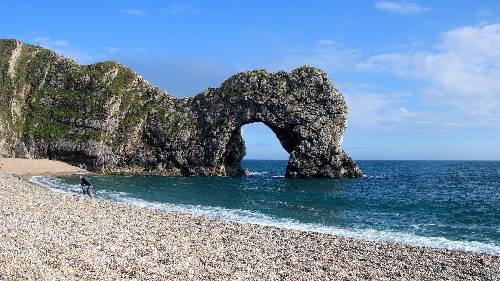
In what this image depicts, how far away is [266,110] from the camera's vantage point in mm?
81062

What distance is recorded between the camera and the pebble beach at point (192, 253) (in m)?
14.5

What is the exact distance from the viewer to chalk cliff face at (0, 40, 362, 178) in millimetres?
80625

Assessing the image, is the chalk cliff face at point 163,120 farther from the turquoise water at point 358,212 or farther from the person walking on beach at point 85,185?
the person walking on beach at point 85,185

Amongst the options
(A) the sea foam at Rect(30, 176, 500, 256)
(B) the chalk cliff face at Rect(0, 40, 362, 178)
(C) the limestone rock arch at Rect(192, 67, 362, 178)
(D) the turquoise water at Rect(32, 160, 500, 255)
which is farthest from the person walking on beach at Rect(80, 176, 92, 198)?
(C) the limestone rock arch at Rect(192, 67, 362, 178)

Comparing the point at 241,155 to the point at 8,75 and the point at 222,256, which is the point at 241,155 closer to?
the point at 8,75

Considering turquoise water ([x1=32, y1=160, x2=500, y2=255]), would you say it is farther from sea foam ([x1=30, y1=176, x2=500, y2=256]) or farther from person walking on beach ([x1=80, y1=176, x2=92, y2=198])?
person walking on beach ([x1=80, y1=176, x2=92, y2=198])

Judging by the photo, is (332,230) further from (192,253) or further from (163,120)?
(163,120)

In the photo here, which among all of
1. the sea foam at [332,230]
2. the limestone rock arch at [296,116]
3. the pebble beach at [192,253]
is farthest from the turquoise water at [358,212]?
the limestone rock arch at [296,116]

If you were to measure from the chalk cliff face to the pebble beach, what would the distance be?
56.1 meters

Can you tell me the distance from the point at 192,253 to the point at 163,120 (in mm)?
70381

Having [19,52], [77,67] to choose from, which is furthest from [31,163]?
[19,52]

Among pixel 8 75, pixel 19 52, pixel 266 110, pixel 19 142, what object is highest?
pixel 19 52

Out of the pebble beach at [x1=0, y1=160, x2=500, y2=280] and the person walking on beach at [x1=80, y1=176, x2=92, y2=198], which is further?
the person walking on beach at [x1=80, y1=176, x2=92, y2=198]

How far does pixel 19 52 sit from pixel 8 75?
7864 mm
